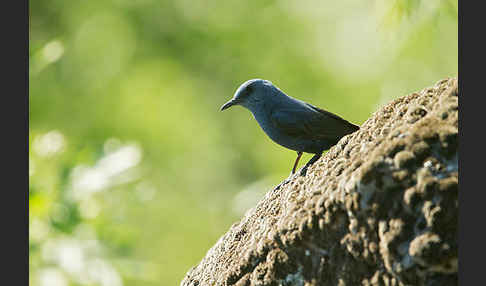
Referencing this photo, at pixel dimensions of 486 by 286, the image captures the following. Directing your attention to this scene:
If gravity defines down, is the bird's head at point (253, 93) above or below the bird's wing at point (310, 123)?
above

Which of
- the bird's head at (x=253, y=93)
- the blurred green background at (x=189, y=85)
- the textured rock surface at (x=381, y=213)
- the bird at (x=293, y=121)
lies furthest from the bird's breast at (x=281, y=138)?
the blurred green background at (x=189, y=85)

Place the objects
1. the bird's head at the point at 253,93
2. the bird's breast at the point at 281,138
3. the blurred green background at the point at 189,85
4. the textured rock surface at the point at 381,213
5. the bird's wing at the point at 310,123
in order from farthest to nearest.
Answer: the blurred green background at the point at 189,85, the bird's head at the point at 253,93, the bird's breast at the point at 281,138, the bird's wing at the point at 310,123, the textured rock surface at the point at 381,213

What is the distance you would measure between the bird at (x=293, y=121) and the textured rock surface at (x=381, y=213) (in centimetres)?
128

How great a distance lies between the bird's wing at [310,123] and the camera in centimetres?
414

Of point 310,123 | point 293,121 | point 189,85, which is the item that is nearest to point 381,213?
point 310,123

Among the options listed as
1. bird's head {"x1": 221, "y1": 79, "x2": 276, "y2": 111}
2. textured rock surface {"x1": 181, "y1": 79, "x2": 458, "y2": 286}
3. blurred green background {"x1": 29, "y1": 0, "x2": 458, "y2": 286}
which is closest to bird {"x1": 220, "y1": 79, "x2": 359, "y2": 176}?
bird's head {"x1": 221, "y1": 79, "x2": 276, "y2": 111}

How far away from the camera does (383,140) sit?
238 cm

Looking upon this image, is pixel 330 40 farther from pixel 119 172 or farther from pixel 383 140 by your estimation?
pixel 383 140

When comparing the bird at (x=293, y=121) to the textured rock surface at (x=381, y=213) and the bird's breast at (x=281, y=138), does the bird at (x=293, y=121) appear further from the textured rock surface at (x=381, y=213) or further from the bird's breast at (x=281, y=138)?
the textured rock surface at (x=381, y=213)

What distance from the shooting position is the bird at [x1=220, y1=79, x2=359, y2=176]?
4.20 metres

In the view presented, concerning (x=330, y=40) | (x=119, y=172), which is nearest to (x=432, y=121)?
(x=119, y=172)

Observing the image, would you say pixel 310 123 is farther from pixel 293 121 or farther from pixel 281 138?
pixel 281 138

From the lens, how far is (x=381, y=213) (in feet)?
7.16

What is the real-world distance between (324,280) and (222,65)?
500 inches
